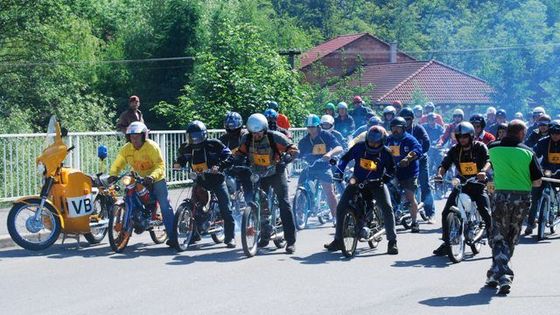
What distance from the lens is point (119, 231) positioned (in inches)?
531

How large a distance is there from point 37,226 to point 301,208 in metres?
4.92

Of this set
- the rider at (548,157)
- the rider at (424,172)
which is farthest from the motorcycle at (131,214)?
the rider at (548,157)

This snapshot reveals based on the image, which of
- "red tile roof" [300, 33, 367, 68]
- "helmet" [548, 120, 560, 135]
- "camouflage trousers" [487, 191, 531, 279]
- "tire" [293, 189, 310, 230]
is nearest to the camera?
"camouflage trousers" [487, 191, 531, 279]

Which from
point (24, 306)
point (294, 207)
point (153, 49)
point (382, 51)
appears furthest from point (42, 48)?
point (382, 51)

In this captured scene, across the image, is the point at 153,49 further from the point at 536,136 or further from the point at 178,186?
the point at 536,136

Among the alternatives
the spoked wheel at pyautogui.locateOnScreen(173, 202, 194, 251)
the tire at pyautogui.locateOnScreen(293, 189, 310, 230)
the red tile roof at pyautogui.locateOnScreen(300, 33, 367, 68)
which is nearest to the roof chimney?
the red tile roof at pyautogui.locateOnScreen(300, 33, 367, 68)

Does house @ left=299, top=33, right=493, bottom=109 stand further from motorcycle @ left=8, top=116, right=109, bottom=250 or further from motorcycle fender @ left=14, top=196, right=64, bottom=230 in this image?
motorcycle fender @ left=14, top=196, right=64, bottom=230

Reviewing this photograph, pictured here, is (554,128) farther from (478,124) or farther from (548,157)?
(478,124)

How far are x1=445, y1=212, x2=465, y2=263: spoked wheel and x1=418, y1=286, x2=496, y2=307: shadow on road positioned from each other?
7.02 ft

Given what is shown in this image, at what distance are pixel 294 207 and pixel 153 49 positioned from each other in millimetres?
39585

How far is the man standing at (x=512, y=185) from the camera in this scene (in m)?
10.7

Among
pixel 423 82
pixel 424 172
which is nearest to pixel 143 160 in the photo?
pixel 424 172

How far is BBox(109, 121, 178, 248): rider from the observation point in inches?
549

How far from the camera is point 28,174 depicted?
18.9 meters
